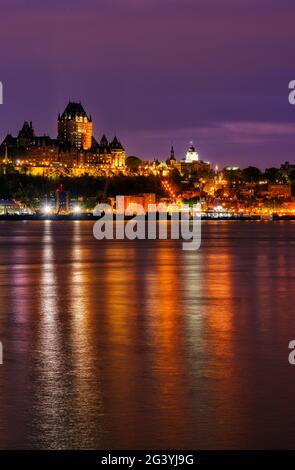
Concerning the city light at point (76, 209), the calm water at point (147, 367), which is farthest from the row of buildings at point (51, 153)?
the calm water at point (147, 367)

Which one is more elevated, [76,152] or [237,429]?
[76,152]

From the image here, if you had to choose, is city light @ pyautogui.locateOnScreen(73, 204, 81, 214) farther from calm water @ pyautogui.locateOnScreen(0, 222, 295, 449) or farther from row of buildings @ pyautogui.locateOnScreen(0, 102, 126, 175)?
calm water @ pyautogui.locateOnScreen(0, 222, 295, 449)

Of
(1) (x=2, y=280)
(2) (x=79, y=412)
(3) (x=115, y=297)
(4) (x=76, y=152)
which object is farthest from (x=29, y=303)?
(4) (x=76, y=152)

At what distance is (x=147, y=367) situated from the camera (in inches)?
405

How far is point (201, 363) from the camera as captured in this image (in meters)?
10.5

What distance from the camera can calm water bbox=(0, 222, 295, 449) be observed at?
7.59 m

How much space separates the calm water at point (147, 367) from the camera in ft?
24.9

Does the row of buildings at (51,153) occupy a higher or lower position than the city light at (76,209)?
higher

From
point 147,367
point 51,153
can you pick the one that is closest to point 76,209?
point 51,153

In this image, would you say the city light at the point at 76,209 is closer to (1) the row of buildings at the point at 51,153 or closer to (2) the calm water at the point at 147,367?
(1) the row of buildings at the point at 51,153
